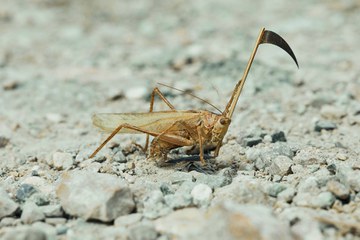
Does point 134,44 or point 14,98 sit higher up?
point 134,44

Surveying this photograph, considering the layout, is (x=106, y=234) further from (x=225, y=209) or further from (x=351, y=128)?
(x=351, y=128)

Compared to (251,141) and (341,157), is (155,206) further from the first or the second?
(341,157)

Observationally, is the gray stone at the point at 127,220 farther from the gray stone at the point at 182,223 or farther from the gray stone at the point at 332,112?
the gray stone at the point at 332,112

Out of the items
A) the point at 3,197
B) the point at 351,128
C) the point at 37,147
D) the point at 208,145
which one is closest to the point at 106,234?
the point at 3,197

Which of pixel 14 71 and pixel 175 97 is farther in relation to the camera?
pixel 14 71

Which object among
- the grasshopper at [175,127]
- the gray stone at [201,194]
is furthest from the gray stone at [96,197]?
the grasshopper at [175,127]

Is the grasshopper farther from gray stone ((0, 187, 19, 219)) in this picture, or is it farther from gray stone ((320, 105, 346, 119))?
gray stone ((320, 105, 346, 119))

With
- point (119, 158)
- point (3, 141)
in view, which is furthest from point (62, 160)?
point (3, 141)
